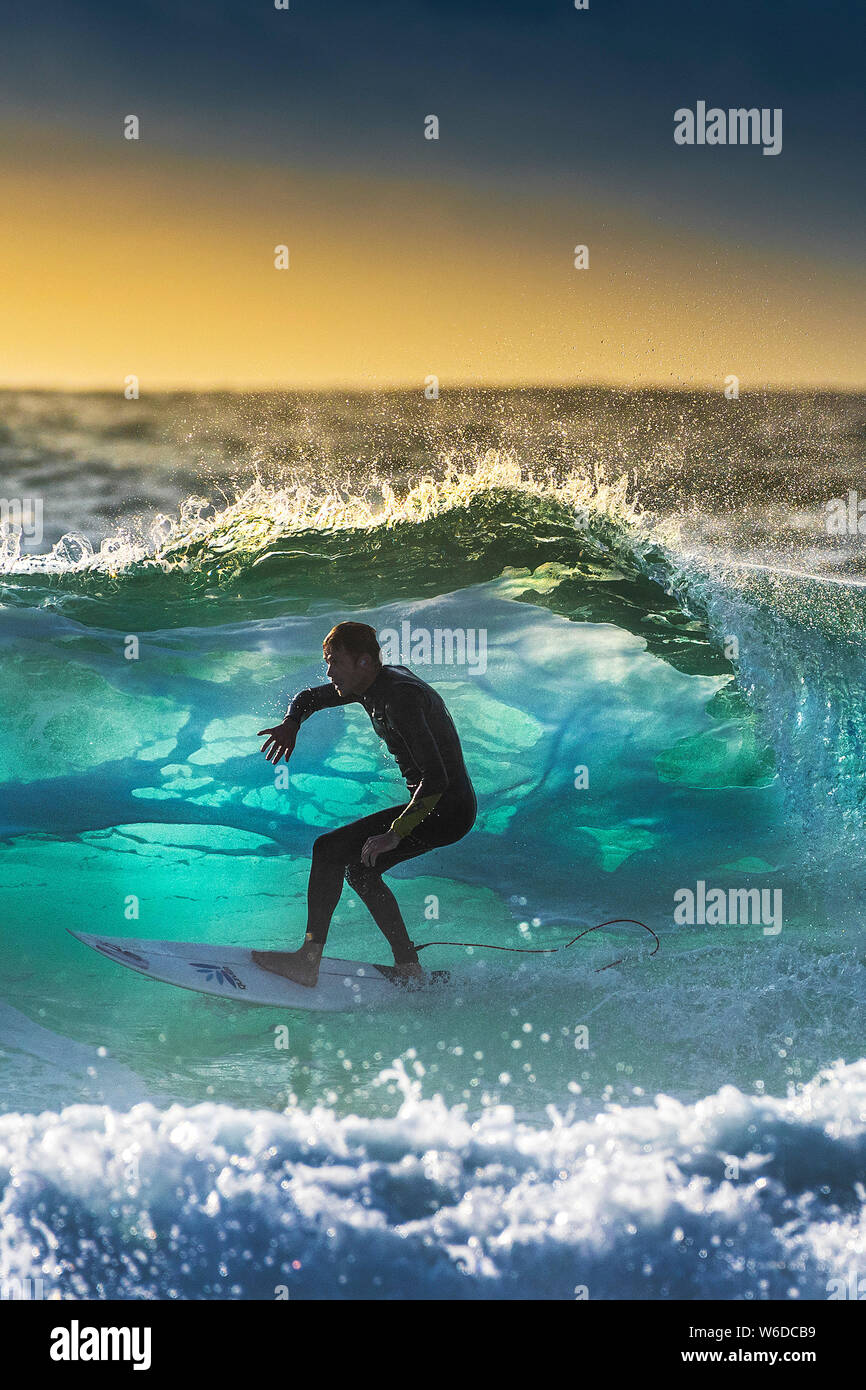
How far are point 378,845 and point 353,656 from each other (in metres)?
0.67

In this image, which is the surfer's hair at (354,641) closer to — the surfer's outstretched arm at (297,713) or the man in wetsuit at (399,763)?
the man in wetsuit at (399,763)

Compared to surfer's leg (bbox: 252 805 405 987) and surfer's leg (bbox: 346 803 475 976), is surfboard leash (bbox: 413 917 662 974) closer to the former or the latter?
surfer's leg (bbox: 346 803 475 976)

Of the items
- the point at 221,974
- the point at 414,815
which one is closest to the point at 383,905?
the point at 414,815

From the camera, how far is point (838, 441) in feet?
23.1

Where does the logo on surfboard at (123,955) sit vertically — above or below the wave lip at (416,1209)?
above

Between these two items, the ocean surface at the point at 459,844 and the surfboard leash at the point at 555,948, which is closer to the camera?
the ocean surface at the point at 459,844

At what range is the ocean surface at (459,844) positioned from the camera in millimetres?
4043

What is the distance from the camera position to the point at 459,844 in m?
5.42

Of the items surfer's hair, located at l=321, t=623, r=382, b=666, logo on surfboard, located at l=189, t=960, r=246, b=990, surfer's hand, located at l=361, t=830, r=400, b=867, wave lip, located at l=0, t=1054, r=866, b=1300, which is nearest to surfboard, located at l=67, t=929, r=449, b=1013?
logo on surfboard, located at l=189, t=960, r=246, b=990

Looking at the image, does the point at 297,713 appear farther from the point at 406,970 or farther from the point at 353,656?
the point at 406,970

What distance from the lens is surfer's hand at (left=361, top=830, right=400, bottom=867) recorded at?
402 cm

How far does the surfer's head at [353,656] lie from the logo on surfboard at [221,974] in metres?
1.28

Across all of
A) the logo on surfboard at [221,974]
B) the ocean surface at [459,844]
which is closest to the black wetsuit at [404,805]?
the logo on surfboard at [221,974]

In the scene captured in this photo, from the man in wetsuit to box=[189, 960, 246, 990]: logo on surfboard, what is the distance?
14.9 inches
